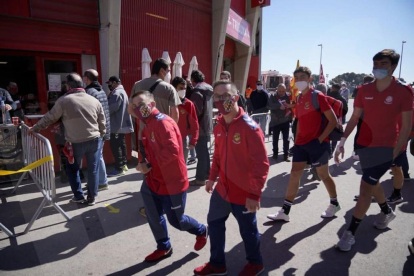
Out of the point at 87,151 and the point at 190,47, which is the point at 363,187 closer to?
the point at 87,151

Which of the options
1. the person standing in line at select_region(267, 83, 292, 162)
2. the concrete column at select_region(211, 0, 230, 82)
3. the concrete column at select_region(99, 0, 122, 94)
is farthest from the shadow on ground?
the concrete column at select_region(211, 0, 230, 82)

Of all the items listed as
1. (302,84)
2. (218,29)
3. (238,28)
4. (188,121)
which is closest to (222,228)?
(302,84)

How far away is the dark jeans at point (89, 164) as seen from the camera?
440cm

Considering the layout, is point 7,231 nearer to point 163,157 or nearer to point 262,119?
point 163,157

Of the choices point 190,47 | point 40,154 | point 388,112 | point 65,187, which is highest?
point 190,47

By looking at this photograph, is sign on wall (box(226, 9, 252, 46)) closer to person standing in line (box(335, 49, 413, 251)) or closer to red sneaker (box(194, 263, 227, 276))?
person standing in line (box(335, 49, 413, 251))

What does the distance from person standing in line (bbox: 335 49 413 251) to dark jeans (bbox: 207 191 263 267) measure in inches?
49.3

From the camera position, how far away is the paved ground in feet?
9.78

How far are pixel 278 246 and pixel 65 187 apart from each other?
406cm

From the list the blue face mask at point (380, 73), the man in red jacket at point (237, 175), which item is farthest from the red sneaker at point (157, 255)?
the blue face mask at point (380, 73)

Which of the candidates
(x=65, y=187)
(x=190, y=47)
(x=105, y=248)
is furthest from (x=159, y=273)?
(x=190, y=47)


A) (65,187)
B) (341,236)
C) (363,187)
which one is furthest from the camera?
(65,187)

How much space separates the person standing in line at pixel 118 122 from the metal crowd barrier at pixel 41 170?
164cm

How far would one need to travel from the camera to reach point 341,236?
3564 mm
